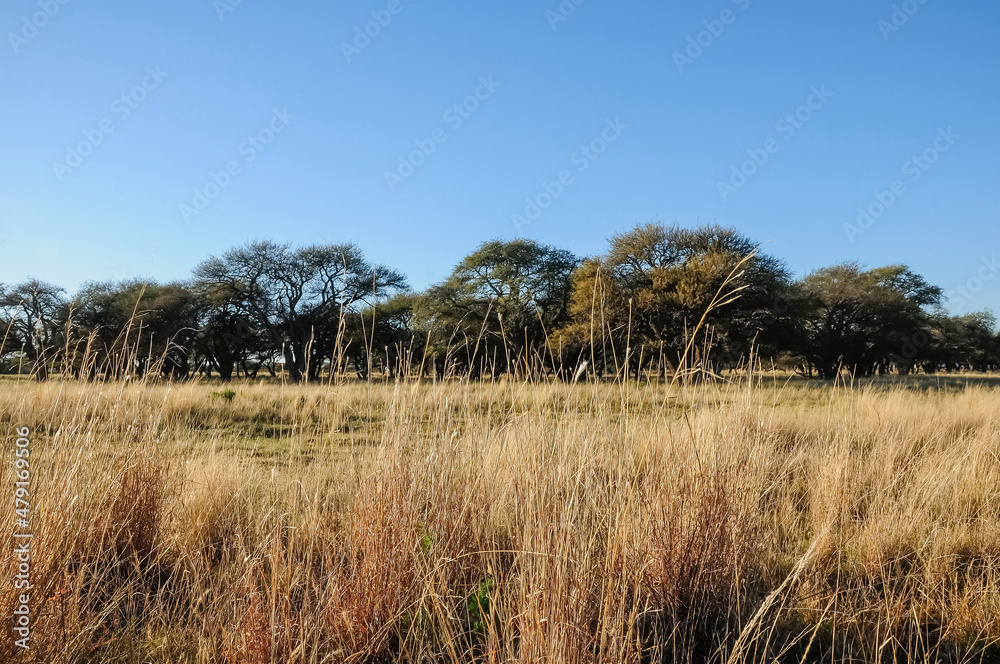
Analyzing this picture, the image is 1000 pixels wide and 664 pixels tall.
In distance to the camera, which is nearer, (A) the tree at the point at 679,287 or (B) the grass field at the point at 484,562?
(B) the grass field at the point at 484,562

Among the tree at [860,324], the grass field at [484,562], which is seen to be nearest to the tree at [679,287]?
the tree at [860,324]

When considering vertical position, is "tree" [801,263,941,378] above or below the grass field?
above

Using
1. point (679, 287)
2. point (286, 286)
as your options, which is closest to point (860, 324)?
point (679, 287)

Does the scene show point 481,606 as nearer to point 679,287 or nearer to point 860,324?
point 679,287

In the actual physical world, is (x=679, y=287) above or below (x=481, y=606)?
above

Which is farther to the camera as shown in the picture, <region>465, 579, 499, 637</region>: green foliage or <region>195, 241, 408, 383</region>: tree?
<region>195, 241, 408, 383</region>: tree

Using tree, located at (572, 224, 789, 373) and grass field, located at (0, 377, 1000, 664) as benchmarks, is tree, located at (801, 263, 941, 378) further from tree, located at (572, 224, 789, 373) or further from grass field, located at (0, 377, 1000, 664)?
grass field, located at (0, 377, 1000, 664)

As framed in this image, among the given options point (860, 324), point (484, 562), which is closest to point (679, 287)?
point (860, 324)

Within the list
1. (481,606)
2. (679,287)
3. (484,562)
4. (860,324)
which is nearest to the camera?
(481,606)

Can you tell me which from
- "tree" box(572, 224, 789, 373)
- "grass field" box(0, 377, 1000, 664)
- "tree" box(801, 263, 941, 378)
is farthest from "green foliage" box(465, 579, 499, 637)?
"tree" box(801, 263, 941, 378)

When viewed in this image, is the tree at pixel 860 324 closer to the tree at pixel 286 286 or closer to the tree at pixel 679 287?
the tree at pixel 679 287

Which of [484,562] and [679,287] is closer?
[484,562]

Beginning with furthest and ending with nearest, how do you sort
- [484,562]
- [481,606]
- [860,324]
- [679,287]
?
1. [860,324]
2. [679,287]
3. [484,562]
4. [481,606]

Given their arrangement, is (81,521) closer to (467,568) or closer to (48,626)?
(48,626)
